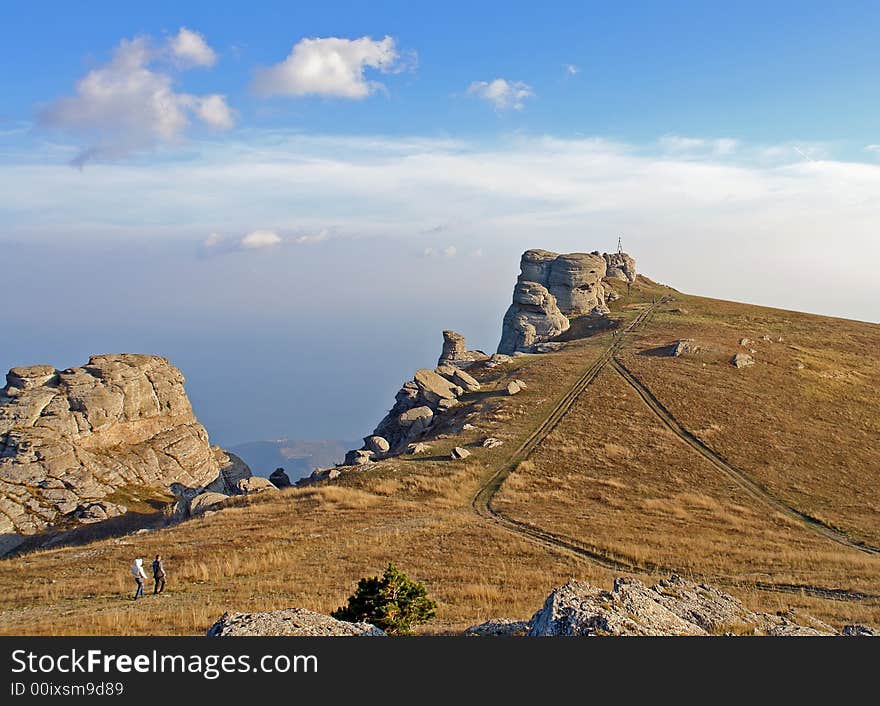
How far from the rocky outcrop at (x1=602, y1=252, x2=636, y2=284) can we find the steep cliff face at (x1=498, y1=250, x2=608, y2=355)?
18.8m

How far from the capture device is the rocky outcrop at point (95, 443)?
56531mm

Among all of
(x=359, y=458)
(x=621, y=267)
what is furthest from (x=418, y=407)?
(x=621, y=267)

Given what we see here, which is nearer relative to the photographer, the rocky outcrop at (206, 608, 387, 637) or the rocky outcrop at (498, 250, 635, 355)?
the rocky outcrop at (206, 608, 387, 637)

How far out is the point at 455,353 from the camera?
92.2 meters

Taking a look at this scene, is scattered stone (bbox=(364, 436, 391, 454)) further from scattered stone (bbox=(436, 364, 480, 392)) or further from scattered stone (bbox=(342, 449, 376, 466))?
scattered stone (bbox=(436, 364, 480, 392))

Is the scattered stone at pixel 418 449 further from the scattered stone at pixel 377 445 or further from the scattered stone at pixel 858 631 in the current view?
the scattered stone at pixel 858 631

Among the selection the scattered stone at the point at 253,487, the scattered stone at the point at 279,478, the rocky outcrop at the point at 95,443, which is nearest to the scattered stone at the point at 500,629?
the scattered stone at the point at 253,487

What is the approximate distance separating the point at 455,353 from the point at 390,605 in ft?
253

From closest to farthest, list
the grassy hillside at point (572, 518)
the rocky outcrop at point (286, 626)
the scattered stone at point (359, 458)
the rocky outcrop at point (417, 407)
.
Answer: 1. the rocky outcrop at point (286, 626)
2. the grassy hillside at point (572, 518)
3. the scattered stone at point (359, 458)
4. the rocky outcrop at point (417, 407)

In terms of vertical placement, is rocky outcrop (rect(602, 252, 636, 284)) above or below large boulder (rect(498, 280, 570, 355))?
above

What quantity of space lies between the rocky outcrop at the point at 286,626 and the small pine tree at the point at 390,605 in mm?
1205

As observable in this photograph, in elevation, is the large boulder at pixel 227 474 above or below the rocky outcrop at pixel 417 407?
below

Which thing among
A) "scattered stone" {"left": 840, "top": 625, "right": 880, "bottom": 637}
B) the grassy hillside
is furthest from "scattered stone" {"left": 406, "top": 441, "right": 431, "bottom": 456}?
"scattered stone" {"left": 840, "top": 625, "right": 880, "bottom": 637}

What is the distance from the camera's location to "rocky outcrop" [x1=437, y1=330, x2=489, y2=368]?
297ft
